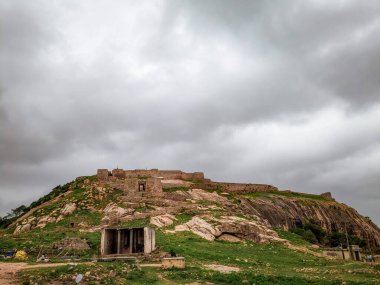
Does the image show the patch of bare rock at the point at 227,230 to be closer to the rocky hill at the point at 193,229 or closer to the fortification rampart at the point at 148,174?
the rocky hill at the point at 193,229

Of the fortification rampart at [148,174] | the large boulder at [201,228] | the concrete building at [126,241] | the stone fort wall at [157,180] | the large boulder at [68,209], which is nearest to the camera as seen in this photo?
the concrete building at [126,241]

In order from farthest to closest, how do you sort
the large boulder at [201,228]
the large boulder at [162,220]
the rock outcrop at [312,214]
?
the rock outcrop at [312,214], the large boulder at [162,220], the large boulder at [201,228]

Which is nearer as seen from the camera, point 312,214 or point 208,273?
point 208,273

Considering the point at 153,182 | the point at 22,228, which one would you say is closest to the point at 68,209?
the point at 22,228

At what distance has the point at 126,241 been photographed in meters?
36.8

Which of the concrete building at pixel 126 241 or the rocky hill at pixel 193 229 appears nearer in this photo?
the rocky hill at pixel 193 229

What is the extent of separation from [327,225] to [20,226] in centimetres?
6214

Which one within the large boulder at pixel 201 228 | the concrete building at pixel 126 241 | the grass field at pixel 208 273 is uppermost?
the large boulder at pixel 201 228

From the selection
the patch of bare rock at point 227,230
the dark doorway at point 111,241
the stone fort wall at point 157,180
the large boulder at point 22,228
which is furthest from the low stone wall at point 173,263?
the stone fort wall at point 157,180

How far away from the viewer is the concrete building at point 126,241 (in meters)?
32.7

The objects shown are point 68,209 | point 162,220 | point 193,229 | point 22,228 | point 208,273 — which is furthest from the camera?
point 68,209

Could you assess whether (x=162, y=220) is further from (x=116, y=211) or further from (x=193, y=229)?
(x=116, y=211)

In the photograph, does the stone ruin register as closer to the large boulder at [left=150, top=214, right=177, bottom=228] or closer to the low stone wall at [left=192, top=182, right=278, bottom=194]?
the low stone wall at [left=192, top=182, right=278, bottom=194]

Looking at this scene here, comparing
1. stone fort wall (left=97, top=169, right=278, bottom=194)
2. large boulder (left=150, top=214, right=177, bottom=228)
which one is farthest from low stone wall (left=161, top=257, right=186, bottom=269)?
stone fort wall (left=97, top=169, right=278, bottom=194)
